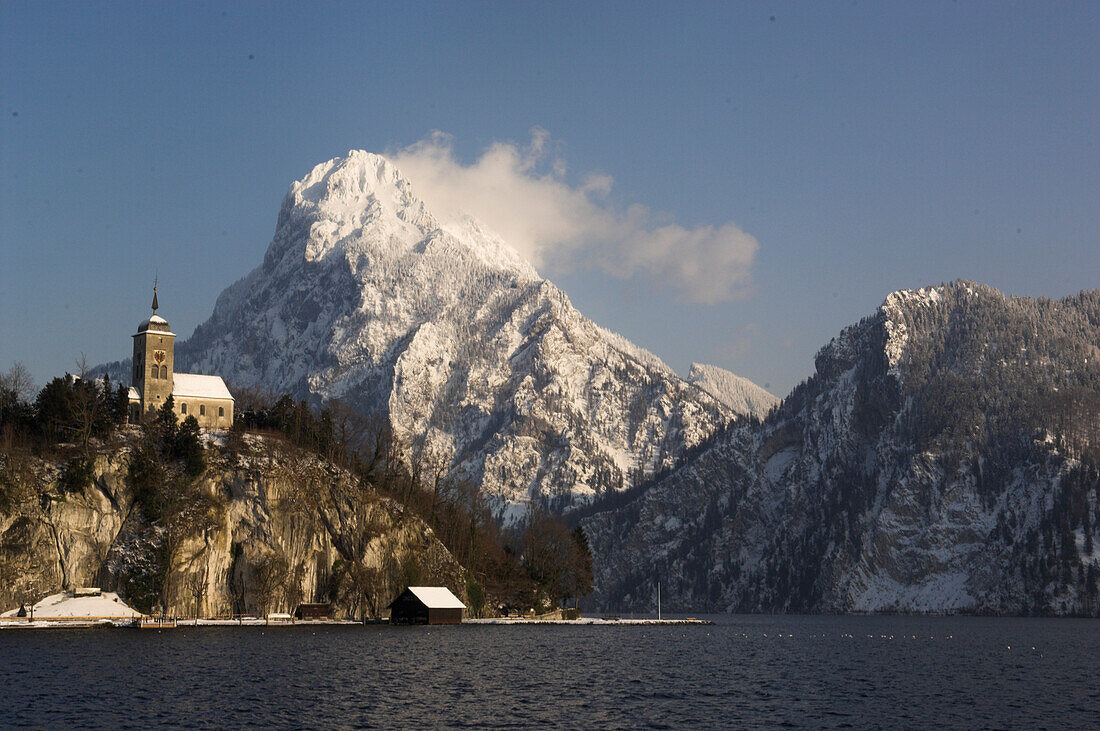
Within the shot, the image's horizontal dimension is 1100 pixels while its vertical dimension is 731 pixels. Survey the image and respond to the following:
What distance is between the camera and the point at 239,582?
174625 mm

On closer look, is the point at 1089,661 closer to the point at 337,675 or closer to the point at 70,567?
the point at 337,675

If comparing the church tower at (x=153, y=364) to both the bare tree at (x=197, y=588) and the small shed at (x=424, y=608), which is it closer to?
the bare tree at (x=197, y=588)

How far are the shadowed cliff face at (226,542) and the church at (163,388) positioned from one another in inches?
426

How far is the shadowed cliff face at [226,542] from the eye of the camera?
162550 millimetres

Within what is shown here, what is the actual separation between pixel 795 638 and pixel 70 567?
114 metres

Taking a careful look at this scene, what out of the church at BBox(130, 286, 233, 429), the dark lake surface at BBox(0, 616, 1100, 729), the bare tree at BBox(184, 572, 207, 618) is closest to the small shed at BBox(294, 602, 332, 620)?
the bare tree at BBox(184, 572, 207, 618)

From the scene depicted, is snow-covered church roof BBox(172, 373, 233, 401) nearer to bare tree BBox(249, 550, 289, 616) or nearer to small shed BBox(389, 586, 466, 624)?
bare tree BBox(249, 550, 289, 616)

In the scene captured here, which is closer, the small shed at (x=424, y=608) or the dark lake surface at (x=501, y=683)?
the dark lake surface at (x=501, y=683)

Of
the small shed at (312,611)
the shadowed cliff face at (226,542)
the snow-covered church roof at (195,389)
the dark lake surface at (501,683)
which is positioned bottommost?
the dark lake surface at (501,683)

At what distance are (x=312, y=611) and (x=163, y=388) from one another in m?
47.8

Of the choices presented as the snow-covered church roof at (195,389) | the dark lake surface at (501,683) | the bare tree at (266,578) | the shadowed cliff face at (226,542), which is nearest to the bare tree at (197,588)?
the shadowed cliff face at (226,542)

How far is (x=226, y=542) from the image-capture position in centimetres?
17512

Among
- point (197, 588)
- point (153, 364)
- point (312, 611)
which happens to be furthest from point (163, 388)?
point (312, 611)

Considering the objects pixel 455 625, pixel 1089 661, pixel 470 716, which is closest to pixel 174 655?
pixel 470 716
